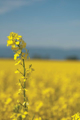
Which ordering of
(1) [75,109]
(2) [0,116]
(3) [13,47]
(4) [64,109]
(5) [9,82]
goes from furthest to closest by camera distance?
(5) [9,82] → (1) [75,109] → (4) [64,109] → (2) [0,116] → (3) [13,47]

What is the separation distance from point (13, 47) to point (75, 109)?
3470 millimetres

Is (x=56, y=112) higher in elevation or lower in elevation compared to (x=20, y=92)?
lower

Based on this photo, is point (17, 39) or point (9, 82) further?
point (9, 82)

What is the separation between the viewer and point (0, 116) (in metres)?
3.35

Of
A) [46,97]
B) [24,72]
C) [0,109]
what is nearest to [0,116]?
[0,109]

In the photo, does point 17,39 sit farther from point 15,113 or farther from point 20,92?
point 15,113

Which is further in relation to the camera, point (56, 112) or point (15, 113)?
point (56, 112)

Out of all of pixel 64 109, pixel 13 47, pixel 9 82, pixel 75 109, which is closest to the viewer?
pixel 13 47

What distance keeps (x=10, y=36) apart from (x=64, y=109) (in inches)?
107

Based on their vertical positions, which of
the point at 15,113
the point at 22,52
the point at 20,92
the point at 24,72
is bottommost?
the point at 15,113

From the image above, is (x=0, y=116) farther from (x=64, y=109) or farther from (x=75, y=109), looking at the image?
(x=75, y=109)

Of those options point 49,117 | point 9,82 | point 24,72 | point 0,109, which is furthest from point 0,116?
point 9,82

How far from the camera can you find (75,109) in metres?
4.47

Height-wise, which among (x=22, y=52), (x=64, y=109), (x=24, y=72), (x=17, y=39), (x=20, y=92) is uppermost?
(x=17, y=39)
